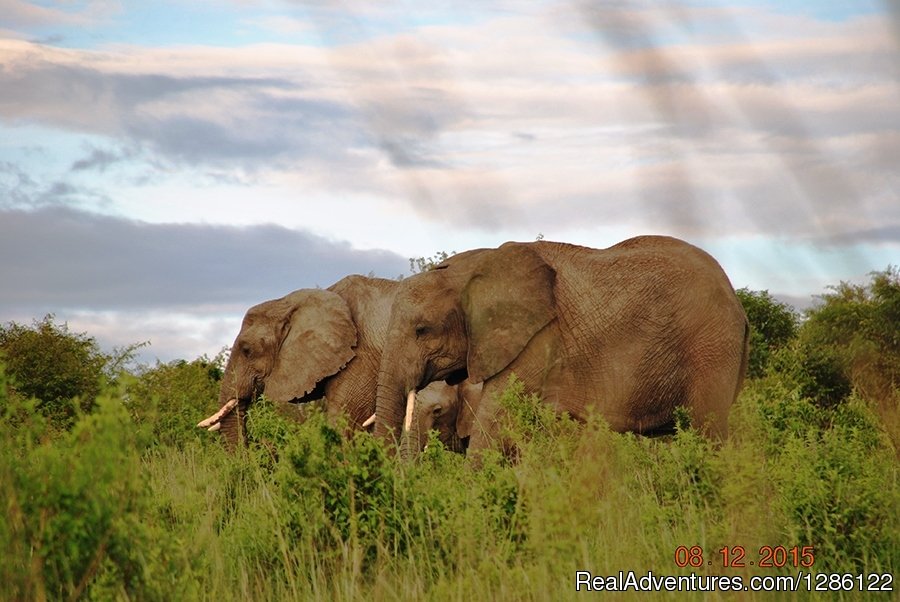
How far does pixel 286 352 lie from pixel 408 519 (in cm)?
1094

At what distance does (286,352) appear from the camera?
768 inches

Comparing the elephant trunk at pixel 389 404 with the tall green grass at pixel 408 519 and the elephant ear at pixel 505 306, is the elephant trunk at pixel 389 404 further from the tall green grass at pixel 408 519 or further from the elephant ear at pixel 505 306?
the tall green grass at pixel 408 519

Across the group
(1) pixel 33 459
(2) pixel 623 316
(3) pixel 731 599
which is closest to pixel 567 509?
(3) pixel 731 599

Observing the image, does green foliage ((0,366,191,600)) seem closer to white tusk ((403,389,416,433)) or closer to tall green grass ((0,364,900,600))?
tall green grass ((0,364,900,600))

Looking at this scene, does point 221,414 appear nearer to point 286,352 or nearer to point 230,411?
point 230,411

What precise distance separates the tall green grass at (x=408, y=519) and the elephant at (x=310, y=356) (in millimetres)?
7924

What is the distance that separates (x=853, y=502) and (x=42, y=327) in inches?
582

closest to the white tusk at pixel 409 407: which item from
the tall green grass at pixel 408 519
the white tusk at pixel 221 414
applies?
the tall green grass at pixel 408 519

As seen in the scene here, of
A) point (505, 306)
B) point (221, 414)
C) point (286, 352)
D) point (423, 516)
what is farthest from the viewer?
point (221, 414)

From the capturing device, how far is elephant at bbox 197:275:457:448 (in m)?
19.2

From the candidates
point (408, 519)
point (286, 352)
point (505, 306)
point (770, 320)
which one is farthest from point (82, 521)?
point (770, 320)

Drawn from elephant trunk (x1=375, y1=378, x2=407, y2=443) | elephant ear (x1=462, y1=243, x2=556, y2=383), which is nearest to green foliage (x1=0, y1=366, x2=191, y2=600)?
elephant ear (x1=462, y1=243, x2=556, y2=383)

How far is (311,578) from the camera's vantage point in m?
8.48

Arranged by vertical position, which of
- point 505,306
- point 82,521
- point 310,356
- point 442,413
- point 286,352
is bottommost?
point 82,521
